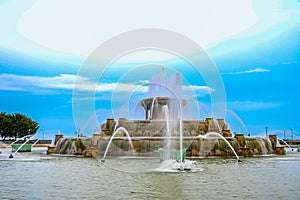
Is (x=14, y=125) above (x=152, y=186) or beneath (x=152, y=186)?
above

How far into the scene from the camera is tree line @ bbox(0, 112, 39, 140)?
82750 millimetres

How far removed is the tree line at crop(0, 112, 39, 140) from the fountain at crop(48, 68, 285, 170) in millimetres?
50119

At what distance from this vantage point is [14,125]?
83.3m

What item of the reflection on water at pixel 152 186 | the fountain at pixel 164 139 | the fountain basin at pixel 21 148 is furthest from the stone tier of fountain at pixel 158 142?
the reflection on water at pixel 152 186

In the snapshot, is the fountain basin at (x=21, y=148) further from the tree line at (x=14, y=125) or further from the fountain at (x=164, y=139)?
the tree line at (x=14, y=125)

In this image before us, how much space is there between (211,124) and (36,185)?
2335 cm

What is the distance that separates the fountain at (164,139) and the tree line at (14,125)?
5012 cm

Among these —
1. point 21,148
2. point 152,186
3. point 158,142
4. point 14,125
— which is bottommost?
point 152,186

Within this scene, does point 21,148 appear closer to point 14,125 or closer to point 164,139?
point 164,139

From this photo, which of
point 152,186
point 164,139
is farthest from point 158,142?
point 152,186

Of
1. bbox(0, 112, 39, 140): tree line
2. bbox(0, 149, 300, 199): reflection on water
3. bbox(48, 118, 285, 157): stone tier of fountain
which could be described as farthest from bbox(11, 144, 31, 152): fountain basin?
bbox(0, 112, 39, 140): tree line

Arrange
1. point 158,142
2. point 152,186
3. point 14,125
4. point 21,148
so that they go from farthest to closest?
point 14,125 → point 21,148 → point 158,142 → point 152,186

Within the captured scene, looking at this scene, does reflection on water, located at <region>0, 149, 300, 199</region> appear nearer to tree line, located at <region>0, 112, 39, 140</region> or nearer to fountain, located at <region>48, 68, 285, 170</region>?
fountain, located at <region>48, 68, 285, 170</region>

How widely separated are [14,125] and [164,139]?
207 ft
